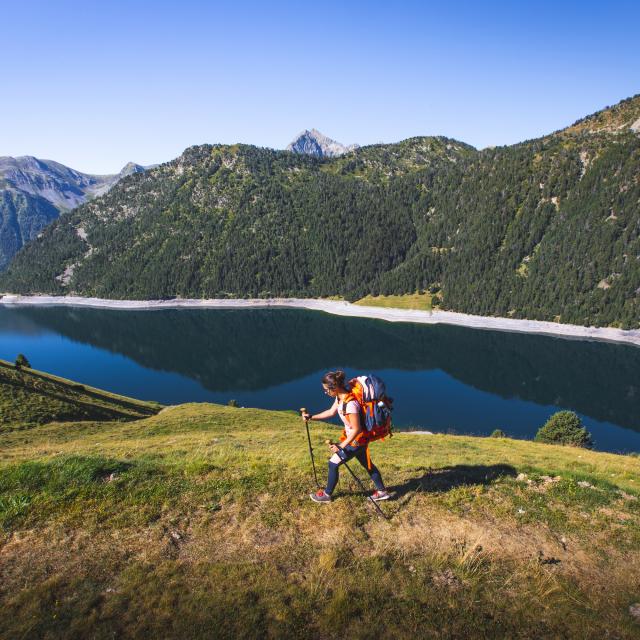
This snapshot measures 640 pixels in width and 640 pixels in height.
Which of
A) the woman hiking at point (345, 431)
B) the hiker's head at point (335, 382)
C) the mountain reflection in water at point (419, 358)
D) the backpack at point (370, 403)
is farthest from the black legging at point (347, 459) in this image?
the mountain reflection in water at point (419, 358)

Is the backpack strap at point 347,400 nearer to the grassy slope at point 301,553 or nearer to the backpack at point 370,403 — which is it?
the backpack at point 370,403

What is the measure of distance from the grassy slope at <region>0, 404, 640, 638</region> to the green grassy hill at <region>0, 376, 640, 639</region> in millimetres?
40

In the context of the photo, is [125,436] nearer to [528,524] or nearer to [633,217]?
[528,524]

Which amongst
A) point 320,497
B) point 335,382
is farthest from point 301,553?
point 335,382

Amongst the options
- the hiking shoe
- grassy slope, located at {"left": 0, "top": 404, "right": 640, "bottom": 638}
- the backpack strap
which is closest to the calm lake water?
grassy slope, located at {"left": 0, "top": 404, "right": 640, "bottom": 638}

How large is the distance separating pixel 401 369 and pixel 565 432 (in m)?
79.1

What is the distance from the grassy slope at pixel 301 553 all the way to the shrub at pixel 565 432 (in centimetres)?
4821

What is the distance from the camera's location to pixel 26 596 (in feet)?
29.8

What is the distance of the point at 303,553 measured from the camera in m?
10.8

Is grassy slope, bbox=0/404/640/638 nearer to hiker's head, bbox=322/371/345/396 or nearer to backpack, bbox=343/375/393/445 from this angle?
backpack, bbox=343/375/393/445

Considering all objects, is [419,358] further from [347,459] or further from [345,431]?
[345,431]

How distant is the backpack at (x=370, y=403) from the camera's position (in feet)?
39.7

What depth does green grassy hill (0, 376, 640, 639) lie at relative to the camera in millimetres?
8586

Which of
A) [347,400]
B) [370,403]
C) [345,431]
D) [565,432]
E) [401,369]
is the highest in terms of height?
[347,400]
